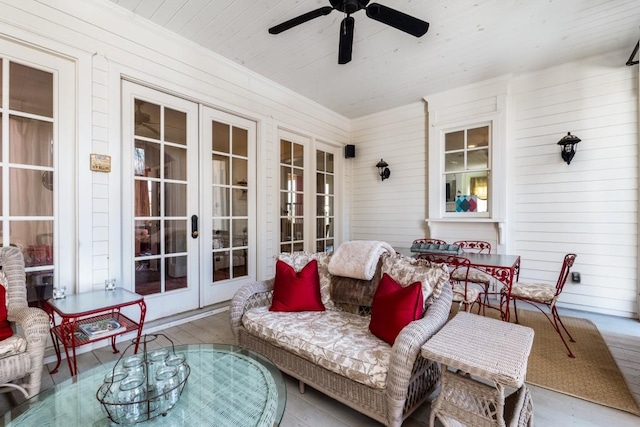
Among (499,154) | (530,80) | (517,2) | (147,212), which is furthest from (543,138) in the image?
(147,212)

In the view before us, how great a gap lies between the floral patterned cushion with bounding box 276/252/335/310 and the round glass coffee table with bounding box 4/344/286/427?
2.82 ft

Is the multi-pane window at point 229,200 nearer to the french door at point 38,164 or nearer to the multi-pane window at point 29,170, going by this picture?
the french door at point 38,164

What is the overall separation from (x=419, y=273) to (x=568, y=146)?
3033 millimetres

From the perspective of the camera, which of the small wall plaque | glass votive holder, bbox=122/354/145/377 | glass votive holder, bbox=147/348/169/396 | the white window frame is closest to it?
glass votive holder, bbox=147/348/169/396

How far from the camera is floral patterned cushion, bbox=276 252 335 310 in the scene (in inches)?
93.7

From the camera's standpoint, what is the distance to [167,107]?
3.15 meters

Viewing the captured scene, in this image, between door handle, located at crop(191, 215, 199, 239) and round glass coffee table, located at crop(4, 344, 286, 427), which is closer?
round glass coffee table, located at crop(4, 344, 286, 427)

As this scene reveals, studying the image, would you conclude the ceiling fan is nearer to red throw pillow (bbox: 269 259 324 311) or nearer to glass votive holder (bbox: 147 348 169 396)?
red throw pillow (bbox: 269 259 324 311)

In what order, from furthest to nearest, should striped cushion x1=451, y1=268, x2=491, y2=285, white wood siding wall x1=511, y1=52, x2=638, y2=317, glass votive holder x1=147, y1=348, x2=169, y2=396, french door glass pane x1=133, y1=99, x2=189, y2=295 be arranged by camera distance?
white wood siding wall x1=511, y1=52, x2=638, y2=317
striped cushion x1=451, y1=268, x2=491, y2=285
french door glass pane x1=133, y1=99, x2=189, y2=295
glass votive holder x1=147, y1=348, x2=169, y2=396

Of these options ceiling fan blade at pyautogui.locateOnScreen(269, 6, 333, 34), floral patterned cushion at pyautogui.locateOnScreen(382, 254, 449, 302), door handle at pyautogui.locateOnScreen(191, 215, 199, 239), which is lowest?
floral patterned cushion at pyautogui.locateOnScreen(382, 254, 449, 302)

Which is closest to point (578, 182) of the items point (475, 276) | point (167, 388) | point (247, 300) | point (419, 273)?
point (475, 276)

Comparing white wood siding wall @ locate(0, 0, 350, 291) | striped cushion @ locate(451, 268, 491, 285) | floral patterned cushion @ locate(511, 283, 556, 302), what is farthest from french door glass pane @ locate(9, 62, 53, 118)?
floral patterned cushion @ locate(511, 283, 556, 302)

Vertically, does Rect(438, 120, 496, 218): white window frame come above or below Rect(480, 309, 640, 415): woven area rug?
above

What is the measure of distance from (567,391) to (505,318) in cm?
86
